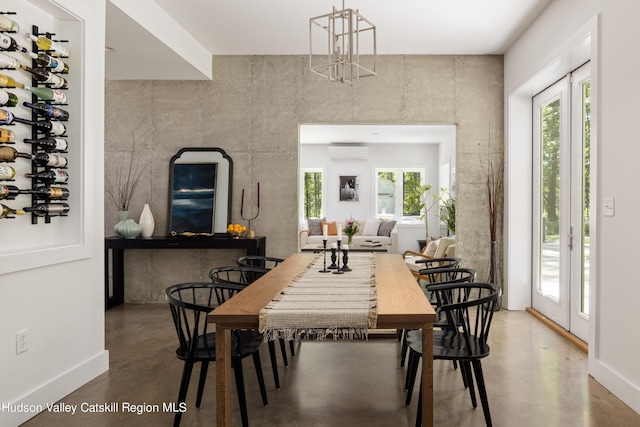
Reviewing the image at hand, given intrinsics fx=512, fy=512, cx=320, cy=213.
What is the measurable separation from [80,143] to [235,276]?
2.93 meters

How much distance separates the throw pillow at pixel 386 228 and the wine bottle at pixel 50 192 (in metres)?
8.18

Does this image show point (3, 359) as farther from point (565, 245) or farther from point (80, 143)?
point (565, 245)

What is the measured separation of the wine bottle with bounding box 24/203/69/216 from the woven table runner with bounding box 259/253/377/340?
1.55 meters

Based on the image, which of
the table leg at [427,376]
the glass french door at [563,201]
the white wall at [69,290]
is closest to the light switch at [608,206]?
the glass french door at [563,201]

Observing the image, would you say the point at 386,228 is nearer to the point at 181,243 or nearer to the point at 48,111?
the point at 181,243

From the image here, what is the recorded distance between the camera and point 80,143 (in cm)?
328

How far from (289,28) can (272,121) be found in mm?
1174

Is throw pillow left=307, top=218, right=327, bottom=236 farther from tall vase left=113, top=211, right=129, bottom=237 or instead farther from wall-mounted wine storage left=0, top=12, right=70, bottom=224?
wall-mounted wine storage left=0, top=12, right=70, bottom=224

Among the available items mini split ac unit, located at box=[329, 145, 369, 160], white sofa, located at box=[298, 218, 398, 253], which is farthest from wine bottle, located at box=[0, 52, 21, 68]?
mini split ac unit, located at box=[329, 145, 369, 160]

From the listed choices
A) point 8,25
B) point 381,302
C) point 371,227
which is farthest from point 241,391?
point 371,227

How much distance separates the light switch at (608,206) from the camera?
125 inches

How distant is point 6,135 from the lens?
2.73 m

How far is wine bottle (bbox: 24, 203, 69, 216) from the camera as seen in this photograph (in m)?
2.98

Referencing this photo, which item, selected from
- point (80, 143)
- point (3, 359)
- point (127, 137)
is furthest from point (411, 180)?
point (3, 359)
